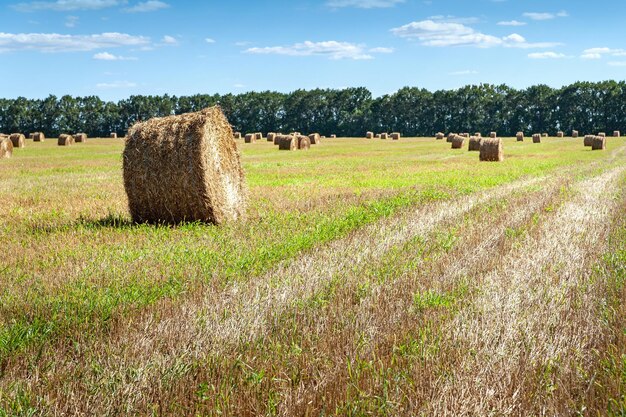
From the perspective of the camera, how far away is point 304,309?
6.18 metres

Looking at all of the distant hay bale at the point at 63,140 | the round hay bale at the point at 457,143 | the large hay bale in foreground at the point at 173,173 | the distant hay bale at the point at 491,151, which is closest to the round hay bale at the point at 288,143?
the round hay bale at the point at 457,143

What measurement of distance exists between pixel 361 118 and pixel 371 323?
125 m

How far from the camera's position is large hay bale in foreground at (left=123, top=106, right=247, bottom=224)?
39.3ft

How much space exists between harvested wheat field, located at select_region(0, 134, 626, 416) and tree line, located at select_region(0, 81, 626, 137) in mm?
108822

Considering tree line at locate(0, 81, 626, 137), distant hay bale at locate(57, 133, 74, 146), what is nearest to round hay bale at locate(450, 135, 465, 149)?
distant hay bale at locate(57, 133, 74, 146)

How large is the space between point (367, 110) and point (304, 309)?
12775 cm

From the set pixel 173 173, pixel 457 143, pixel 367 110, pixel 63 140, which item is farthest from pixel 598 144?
pixel 367 110

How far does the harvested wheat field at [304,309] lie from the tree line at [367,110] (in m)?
109

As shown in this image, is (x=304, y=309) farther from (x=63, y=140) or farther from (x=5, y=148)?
(x=63, y=140)

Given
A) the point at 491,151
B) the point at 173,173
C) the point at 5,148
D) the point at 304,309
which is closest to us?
the point at 304,309

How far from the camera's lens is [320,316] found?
593 centimetres

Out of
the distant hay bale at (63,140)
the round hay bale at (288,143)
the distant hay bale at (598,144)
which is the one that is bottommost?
the distant hay bale at (598,144)

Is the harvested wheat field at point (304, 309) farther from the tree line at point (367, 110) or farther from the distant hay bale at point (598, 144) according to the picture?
the tree line at point (367, 110)

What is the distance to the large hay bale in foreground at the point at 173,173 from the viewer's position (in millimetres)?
11984
